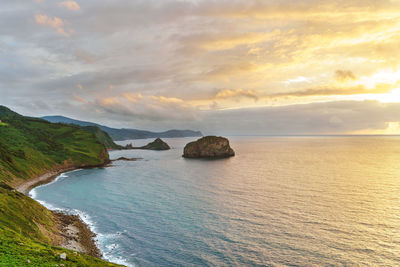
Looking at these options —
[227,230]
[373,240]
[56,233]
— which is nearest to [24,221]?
[56,233]

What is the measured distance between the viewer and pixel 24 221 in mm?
40969

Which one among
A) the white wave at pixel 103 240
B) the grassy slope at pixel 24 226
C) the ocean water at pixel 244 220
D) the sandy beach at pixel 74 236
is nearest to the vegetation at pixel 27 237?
the grassy slope at pixel 24 226

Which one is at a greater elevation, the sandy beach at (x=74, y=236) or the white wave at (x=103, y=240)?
the sandy beach at (x=74, y=236)

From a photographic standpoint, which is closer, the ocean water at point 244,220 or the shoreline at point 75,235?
the ocean water at point 244,220

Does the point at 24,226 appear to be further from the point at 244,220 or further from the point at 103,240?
the point at 244,220

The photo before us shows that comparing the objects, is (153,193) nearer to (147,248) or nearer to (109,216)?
(109,216)

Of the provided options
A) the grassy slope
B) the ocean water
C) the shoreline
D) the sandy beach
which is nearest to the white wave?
the ocean water

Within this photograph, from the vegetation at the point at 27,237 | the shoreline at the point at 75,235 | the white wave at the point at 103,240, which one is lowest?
the white wave at the point at 103,240

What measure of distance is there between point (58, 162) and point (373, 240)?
16771 cm

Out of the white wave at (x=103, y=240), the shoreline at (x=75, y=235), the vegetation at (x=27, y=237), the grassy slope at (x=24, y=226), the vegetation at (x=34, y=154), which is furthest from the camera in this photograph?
the vegetation at (x=34, y=154)

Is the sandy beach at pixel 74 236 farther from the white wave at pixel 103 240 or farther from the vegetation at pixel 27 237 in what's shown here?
the vegetation at pixel 27 237

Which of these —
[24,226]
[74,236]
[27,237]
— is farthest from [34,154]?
[27,237]

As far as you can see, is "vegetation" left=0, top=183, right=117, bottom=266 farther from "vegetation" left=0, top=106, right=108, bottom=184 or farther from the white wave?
"vegetation" left=0, top=106, right=108, bottom=184

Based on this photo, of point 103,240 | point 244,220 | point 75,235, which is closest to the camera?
point 103,240
